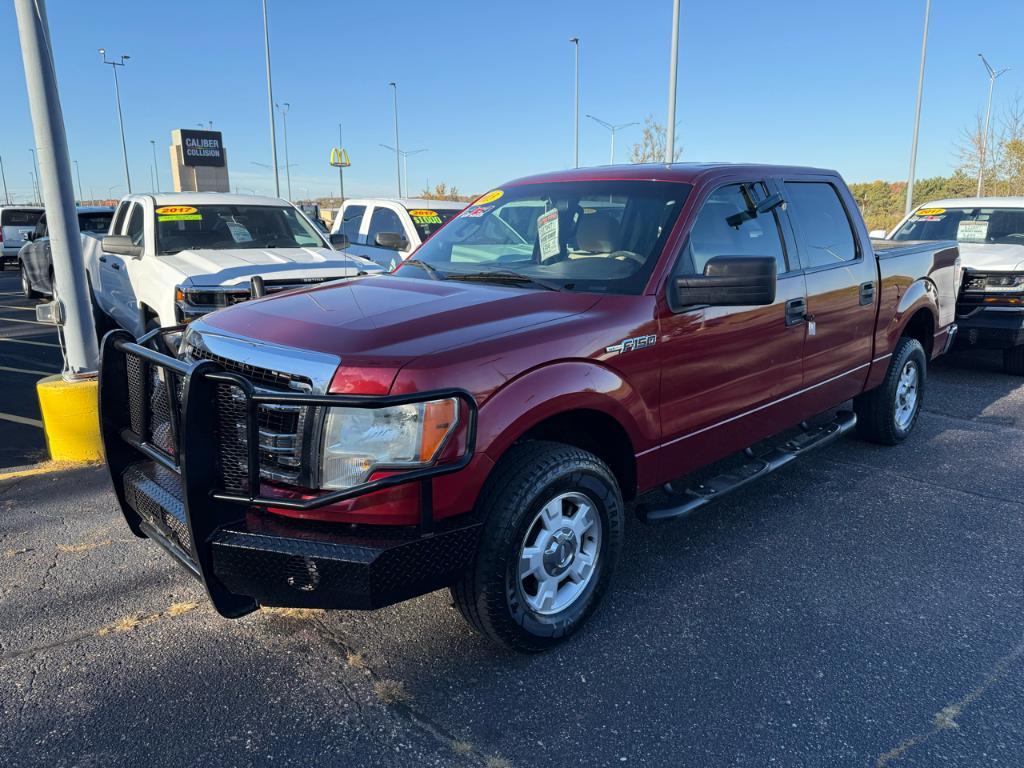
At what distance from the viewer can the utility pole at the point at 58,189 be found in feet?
16.2

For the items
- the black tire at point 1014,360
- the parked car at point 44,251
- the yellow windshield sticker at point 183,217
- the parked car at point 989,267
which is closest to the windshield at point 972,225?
the parked car at point 989,267

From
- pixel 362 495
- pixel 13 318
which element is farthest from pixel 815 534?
pixel 13 318

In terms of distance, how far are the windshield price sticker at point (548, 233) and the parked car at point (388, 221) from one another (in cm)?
609

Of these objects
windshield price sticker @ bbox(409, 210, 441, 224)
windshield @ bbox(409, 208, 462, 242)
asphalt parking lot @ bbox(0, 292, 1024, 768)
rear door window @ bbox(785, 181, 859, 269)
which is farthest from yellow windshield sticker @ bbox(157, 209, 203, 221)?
rear door window @ bbox(785, 181, 859, 269)

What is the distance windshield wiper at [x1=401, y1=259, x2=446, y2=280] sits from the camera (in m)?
3.81

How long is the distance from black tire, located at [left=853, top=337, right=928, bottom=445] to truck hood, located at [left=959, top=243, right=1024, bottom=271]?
2.71 m

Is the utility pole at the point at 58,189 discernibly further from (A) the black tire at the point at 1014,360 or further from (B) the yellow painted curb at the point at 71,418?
(A) the black tire at the point at 1014,360

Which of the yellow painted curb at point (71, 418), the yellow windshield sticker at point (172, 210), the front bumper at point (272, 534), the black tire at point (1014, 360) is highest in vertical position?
the yellow windshield sticker at point (172, 210)

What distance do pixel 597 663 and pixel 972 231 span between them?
27.2ft

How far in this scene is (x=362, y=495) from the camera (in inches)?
97.3

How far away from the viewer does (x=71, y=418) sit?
515 cm

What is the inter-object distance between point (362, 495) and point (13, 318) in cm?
1278

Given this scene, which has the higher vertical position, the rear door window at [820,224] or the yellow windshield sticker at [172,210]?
the yellow windshield sticker at [172,210]

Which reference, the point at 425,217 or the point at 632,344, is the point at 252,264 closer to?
the point at 425,217
